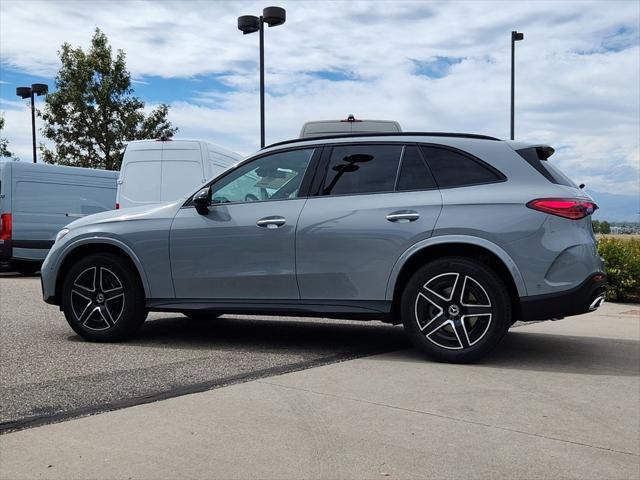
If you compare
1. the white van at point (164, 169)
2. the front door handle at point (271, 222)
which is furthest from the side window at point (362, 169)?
the white van at point (164, 169)

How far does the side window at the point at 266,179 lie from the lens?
5.84 metres

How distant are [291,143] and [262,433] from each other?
3.04 meters

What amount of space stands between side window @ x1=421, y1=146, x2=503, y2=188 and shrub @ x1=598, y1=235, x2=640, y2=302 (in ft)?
18.5

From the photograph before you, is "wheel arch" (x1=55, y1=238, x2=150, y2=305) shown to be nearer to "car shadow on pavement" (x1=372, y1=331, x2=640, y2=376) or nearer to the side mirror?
the side mirror

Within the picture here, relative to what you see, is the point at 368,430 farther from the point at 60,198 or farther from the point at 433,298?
the point at 60,198

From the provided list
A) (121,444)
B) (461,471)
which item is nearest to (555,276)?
(461,471)

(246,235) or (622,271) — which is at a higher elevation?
(246,235)

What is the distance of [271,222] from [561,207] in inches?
88.4

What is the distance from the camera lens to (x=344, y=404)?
4.14m

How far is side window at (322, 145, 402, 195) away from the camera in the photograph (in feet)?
18.3

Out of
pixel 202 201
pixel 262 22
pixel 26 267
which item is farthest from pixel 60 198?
pixel 202 201

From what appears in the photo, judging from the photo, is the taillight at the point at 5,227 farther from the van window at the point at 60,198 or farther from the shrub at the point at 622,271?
the shrub at the point at 622,271

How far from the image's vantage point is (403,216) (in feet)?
17.5

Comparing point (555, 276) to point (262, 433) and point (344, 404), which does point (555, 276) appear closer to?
point (344, 404)
